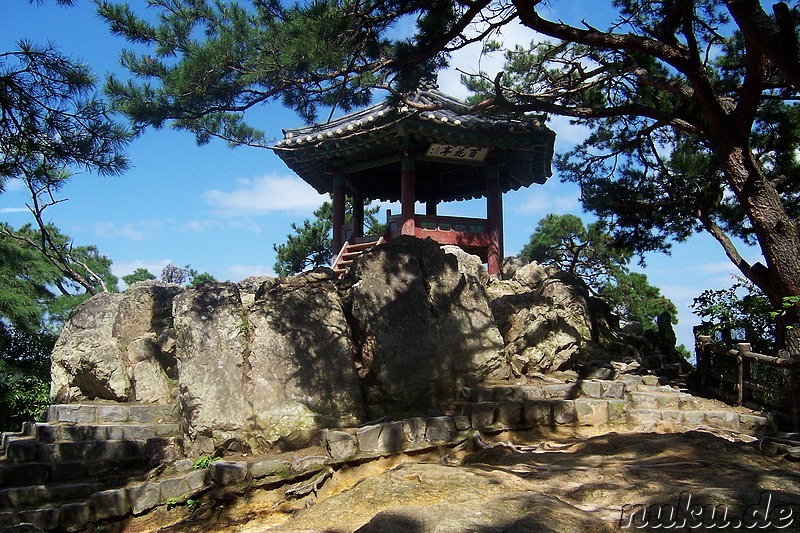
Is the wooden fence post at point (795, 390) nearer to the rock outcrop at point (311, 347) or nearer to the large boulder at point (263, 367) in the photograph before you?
the rock outcrop at point (311, 347)

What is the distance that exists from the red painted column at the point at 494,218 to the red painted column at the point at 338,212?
129 inches

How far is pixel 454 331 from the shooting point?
8086 mm

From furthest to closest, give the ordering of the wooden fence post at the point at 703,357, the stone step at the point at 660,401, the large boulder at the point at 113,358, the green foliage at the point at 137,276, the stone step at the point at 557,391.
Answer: the green foliage at the point at 137,276 → the wooden fence post at the point at 703,357 → the large boulder at the point at 113,358 → the stone step at the point at 660,401 → the stone step at the point at 557,391

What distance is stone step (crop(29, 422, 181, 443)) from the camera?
7312 mm

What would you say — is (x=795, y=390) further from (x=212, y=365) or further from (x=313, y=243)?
(x=313, y=243)

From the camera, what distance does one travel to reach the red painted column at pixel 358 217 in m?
13.0

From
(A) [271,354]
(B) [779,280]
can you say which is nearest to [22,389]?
(A) [271,354]

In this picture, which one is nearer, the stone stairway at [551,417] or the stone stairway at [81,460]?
the stone stairway at [81,460]

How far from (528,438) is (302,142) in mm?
7363

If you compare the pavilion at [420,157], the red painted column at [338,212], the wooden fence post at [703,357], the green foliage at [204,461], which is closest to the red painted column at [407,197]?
the pavilion at [420,157]

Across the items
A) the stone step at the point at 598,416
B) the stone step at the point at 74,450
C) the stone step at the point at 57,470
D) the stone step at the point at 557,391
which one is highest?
the stone step at the point at 557,391

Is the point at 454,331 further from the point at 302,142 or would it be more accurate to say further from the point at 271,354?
the point at 302,142

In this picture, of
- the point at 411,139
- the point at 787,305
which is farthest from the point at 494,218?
the point at 787,305

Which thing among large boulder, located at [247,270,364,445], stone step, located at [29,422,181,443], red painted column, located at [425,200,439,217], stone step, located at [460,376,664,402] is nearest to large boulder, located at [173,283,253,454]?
large boulder, located at [247,270,364,445]
